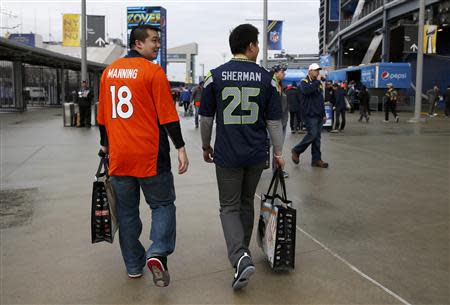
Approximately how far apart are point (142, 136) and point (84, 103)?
1490 centimetres

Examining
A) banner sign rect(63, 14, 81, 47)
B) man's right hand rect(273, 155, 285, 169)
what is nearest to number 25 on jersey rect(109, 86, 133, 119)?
man's right hand rect(273, 155, 285, 169)

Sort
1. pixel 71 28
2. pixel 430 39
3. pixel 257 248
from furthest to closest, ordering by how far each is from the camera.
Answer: pixel 71 28
pixel 430 39
pixel 257 248

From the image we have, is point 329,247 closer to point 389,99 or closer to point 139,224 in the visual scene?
point 139,224

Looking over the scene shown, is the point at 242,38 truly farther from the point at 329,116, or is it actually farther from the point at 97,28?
the point at 97,28

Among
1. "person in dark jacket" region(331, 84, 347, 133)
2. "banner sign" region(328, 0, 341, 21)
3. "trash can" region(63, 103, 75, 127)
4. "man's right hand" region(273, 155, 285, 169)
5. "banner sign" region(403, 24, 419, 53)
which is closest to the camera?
"man's right hand" region(273, 155, 285, 169)

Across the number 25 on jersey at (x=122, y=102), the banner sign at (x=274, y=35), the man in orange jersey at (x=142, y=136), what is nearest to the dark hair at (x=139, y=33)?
the man in orange jersey at (x=142, y=136)

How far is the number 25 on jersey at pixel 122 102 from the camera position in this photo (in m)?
3.41

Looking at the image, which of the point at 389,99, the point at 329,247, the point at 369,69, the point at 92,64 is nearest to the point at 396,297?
the point at 329,247

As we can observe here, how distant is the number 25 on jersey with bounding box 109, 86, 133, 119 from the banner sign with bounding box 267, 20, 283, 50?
88.0ft

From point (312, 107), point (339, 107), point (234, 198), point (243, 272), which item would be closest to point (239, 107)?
point (234, 198)

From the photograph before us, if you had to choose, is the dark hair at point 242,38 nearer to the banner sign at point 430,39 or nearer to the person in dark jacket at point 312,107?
the person in dark jacket at point 312,107

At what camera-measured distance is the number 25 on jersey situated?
3.41m

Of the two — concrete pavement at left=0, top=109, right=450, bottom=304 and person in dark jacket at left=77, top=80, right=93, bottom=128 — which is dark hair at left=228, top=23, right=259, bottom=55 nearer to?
concrete pavement at left=0, top=109, right=450, bottom=304

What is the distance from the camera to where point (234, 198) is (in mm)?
3705
